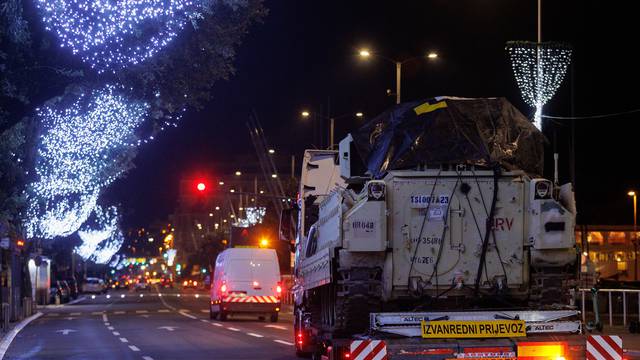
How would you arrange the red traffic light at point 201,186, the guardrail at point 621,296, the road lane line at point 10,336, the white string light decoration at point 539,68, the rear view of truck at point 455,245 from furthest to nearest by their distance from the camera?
the red traffic light at point 201,186
the guardrail at point 621,296
the white string light decoration at point 539,68
the road lane line at point 10,336
the rear view of truck at point 455,245

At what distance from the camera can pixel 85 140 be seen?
2866cm

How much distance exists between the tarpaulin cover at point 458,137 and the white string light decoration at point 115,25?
6851 millimetres

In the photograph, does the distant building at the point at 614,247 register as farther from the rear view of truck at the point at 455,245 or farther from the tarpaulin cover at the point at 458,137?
the rear view of truck at the point at 455,245

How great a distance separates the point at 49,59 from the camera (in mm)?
19719

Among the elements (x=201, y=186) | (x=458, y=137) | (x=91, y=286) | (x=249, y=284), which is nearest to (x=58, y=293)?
(x=201, y=186)

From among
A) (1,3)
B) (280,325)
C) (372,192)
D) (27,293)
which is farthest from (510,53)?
(27,293)

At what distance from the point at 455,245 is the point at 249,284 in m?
24.7

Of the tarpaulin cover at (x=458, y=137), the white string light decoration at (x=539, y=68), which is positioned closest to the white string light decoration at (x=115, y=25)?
the tarpaulin cover at (x=458, y=137)

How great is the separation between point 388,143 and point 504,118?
1.58m

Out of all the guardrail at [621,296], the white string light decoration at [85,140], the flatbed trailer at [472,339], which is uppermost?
the white string light decoration at [85,140]

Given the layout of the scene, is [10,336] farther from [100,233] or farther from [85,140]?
[100,233]

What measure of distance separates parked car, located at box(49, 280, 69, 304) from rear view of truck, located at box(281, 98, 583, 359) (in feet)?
193

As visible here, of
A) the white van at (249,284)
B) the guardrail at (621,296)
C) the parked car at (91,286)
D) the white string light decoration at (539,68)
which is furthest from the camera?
the parked car at (91,286)

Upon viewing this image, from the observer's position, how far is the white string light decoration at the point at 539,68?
30719mm
